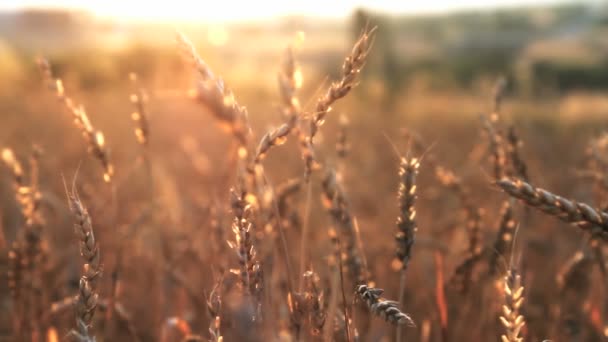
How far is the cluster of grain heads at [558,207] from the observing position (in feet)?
1.73

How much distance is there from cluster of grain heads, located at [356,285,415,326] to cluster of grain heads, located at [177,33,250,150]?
0.23 metres

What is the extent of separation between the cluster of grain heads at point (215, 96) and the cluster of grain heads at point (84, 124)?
0.20 metres

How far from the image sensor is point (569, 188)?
2842 mm

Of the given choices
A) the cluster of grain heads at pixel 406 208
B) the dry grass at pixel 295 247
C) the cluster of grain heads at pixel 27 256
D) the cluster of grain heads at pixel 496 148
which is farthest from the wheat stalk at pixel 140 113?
the cluster of grain heads at pixel 496 148

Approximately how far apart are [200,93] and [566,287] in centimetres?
86

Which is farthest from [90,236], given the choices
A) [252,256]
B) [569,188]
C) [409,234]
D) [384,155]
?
[384,155]

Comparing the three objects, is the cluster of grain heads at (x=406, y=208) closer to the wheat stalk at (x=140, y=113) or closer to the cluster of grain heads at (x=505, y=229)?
the cluster of grain heads at (x=505, y=229)

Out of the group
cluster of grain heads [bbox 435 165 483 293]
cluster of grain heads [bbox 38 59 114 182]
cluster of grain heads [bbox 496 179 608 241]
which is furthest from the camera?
cluster of grain heads [bbox 435 165 483 293]

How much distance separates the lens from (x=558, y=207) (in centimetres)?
55

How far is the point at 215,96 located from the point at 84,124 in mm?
238

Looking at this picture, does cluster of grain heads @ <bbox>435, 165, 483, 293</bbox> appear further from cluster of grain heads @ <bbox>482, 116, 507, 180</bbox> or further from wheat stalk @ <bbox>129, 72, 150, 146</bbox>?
wheat stalk @ <bbox>129, 72, 150, 146</bbox>

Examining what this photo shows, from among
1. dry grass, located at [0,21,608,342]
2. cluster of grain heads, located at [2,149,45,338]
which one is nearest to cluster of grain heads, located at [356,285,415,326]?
dry grass, located at [0,21,608,342]

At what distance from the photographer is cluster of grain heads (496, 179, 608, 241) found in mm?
528

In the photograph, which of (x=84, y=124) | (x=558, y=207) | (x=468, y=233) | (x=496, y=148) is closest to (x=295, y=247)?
(x=468, y=233)
